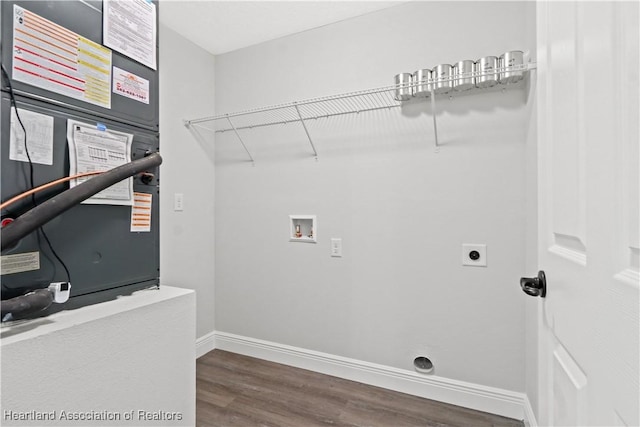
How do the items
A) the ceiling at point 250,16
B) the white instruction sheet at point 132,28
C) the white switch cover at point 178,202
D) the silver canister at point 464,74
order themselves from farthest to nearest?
the white switch cover at point 178,202 → the ceiling at point 250,16 → the silver canister at point 464,74 → the white instruction sheet at point 132,28

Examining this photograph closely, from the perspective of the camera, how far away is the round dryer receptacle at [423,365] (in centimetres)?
186

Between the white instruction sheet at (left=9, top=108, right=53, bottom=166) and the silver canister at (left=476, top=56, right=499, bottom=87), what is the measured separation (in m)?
1.81

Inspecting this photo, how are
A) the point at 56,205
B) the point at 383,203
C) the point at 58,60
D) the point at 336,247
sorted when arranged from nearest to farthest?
the point at 56,205 → the point at 58,60 → the point at 383,203 → the point at 336,247

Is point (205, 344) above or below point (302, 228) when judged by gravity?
below

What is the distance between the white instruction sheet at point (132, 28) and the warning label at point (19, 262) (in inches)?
27.7

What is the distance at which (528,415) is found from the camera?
157cm

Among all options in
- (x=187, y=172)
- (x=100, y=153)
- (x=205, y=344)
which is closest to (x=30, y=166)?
(x=100, y=153)

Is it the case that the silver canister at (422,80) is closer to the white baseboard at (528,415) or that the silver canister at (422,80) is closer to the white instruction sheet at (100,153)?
the white instruction sheet at (100,153)

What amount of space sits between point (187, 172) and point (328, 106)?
121 cm

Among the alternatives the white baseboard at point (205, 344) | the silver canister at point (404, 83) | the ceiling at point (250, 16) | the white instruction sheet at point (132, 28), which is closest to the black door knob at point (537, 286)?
the silver canister at point (404, 83)

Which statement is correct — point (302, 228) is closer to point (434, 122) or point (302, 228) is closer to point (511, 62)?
point (434, 122)

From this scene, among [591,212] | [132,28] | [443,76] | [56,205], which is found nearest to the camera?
[591,212]

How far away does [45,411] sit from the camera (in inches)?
28.2

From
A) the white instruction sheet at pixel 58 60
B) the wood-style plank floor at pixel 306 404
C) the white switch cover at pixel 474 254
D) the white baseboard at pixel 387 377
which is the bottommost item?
the wood-style plank floor at pixel 306 404
